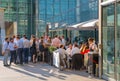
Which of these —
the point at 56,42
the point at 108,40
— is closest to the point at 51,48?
the point at 56,42

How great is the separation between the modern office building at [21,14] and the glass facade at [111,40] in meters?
38.7

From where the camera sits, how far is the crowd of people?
62.1 feet

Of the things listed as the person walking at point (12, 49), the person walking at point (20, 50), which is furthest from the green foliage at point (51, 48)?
the person walking at point (12, 49)

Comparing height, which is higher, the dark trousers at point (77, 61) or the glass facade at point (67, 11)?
the glass facade at point (67, 11)

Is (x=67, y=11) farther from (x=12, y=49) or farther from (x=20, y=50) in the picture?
(x=12, y=49)

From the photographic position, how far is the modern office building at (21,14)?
54.6 meters

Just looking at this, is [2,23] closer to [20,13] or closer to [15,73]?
[15,73]

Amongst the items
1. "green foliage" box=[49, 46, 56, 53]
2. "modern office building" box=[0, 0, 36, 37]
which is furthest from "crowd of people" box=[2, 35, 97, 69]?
"modern office building" box=[0, 0, 36, 37]

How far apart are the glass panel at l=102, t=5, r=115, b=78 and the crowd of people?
3281 millimetres

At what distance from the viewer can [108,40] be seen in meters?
15.0

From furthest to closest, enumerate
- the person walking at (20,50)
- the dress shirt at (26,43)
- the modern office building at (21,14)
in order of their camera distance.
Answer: the modern office building at (21,14)
the dress shirt at (26,43)
the person walking at (20,50)

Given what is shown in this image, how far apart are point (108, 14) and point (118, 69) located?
250cm

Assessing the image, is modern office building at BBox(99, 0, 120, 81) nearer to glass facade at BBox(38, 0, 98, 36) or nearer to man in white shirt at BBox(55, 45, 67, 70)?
man in white shirt at BBox(55, 45, 67, 70)

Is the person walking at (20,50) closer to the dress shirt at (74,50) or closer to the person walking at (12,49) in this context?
the person walking at (12,49)
